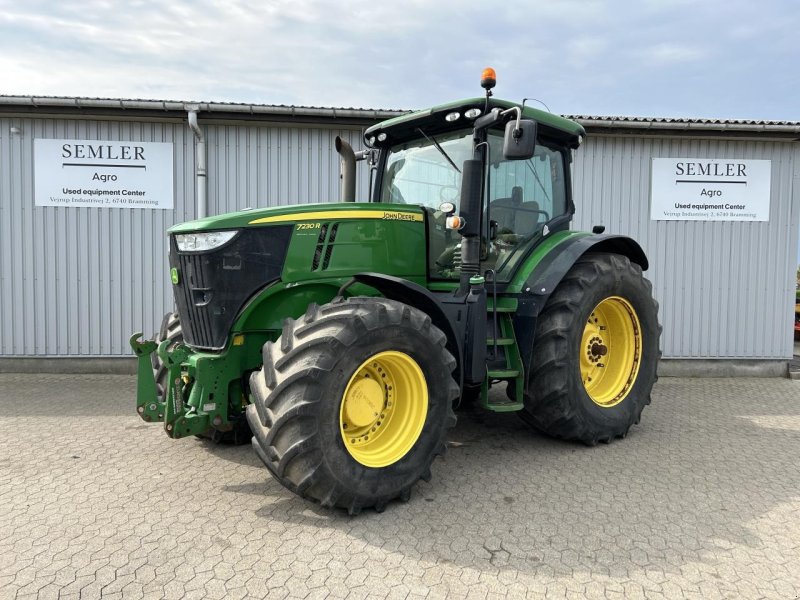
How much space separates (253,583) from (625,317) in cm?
367

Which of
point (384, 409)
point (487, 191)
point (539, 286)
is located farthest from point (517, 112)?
point (384, 409)

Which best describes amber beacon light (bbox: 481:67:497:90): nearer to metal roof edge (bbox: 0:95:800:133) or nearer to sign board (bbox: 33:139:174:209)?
metal roof edge (bbox: 0:95:800:133)

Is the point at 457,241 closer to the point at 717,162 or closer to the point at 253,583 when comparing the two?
the point at 253,583

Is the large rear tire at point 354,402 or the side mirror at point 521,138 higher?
the side mirror at point 521,138

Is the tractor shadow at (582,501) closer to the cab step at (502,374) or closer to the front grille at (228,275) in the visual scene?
the cab step at (502,374)

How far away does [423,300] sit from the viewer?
12.0 feet

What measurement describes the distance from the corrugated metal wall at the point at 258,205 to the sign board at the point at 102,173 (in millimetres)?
110

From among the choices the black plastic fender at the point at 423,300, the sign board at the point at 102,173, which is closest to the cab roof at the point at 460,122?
the black plastic fender at the point at 423,300

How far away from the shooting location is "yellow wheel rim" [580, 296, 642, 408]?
4762mm

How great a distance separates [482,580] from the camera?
102 inches

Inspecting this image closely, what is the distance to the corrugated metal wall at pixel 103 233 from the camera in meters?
7.19

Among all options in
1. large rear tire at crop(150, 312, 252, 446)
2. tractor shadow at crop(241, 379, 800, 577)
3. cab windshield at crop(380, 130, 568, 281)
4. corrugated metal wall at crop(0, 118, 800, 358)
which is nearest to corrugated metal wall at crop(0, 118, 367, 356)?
corrugated metal wall at crop(0, 118, 800, 358)

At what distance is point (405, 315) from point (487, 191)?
1.43 m

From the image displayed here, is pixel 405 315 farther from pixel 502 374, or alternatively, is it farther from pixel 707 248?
pixel 707 248
